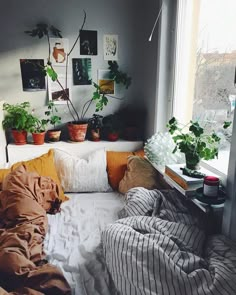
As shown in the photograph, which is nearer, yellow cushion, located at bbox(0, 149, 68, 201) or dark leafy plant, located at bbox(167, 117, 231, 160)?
dark leafy plant, located at bbox(167, 117, 231, 160)

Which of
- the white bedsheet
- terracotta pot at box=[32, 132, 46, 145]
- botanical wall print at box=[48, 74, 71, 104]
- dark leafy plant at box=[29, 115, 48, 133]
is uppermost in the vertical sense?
botanical wall print at box=[48, 74, 71, 104]

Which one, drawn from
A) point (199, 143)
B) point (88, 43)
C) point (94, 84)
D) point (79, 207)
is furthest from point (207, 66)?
point (79, 207)

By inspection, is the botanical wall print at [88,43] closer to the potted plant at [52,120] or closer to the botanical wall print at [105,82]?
the botanical wall print at [105,82]

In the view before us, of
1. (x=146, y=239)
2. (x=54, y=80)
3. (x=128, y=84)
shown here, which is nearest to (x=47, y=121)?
(x=54, y=80)

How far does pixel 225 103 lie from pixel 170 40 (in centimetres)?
84

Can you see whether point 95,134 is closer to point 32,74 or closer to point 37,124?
point 37,124

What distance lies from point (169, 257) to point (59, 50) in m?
1.97

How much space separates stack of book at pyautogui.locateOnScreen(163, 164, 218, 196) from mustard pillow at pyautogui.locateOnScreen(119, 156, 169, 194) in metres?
0.37

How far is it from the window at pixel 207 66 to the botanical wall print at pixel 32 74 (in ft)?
3.83

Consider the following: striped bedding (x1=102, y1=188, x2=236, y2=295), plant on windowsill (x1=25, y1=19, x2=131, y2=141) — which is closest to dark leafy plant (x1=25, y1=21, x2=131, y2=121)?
→ plant on windowsill (x1=25, y1=19, x2=131, y2=141)

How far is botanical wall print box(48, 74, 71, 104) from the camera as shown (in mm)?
2480

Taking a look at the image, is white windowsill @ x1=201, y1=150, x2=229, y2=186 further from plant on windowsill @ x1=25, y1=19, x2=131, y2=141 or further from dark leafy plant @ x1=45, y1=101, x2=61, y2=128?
dark leafy plant @ x1=45, y1=101, x2=61, y2=128

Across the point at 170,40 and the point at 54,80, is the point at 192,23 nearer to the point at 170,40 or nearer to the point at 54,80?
the point at 170,40

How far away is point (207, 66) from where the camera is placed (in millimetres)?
1759
